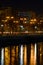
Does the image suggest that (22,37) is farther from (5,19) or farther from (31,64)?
(5,19)

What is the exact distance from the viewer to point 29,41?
1463 inches

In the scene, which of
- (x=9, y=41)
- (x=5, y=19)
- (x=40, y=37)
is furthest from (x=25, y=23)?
(x=9, y=41)

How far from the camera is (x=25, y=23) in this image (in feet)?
199

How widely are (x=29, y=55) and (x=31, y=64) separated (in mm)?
2750

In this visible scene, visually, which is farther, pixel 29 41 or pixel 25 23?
pixel 25 23

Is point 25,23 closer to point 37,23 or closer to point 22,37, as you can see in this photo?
point 37,23

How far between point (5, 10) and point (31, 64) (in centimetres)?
2111

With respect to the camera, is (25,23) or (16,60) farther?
(25,23)

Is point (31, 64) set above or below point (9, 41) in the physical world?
below

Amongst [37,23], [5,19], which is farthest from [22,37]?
[37,23]

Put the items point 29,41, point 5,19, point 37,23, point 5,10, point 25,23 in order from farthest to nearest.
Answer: point 37,23 → point 25,23 → point 5,10 → point 5,19 → point 29,41

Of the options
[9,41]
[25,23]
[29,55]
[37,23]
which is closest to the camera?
[9,41]

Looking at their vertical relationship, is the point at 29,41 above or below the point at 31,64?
above

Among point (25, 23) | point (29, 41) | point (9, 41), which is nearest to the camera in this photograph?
point (9, 41)
